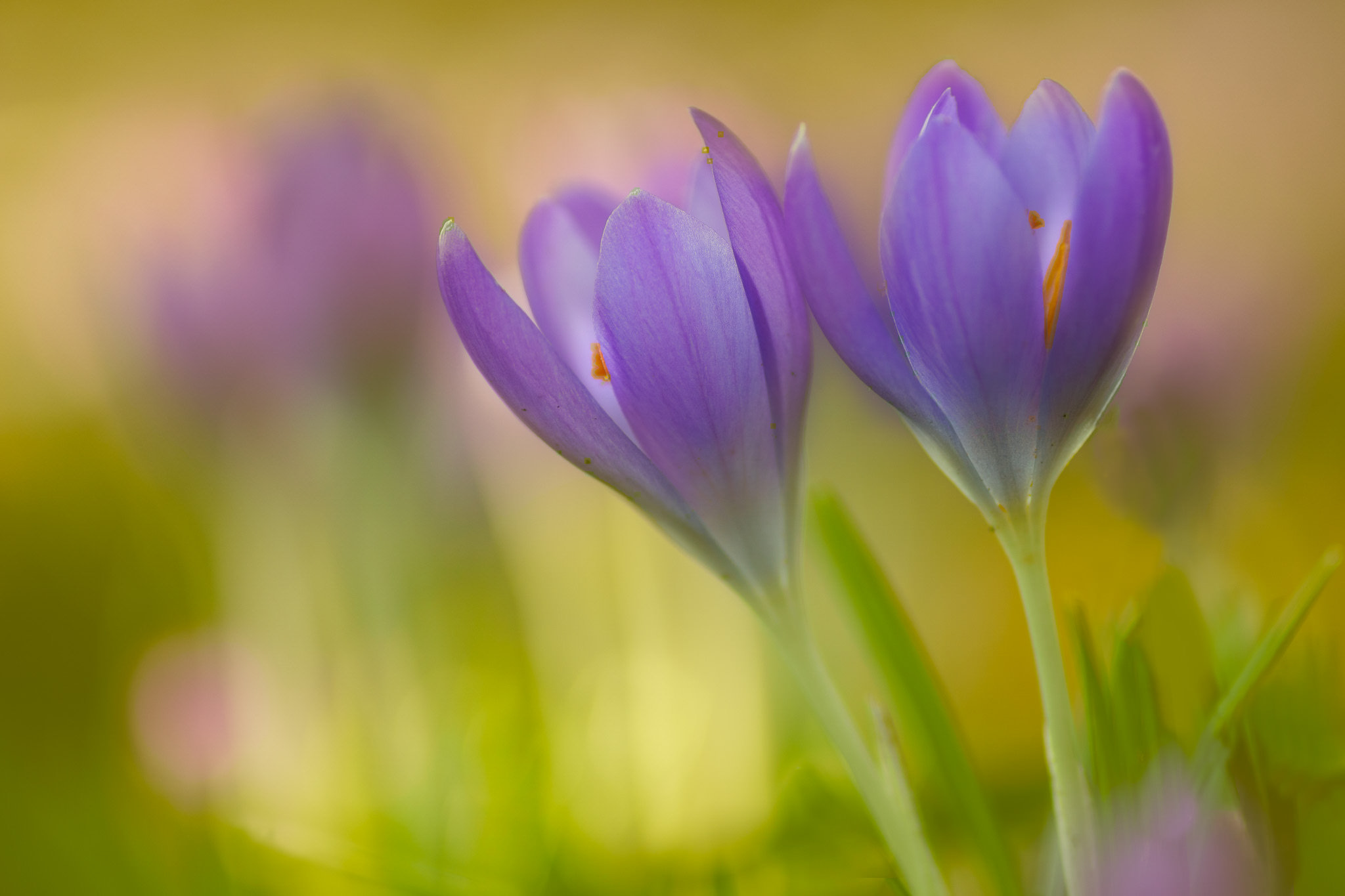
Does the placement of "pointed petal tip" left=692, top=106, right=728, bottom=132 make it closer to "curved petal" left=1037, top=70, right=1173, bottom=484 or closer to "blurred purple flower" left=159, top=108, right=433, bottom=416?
"curved petal" left=1037, top=70, right=1173, bottom=484

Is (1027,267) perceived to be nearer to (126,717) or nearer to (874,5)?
(126,717)

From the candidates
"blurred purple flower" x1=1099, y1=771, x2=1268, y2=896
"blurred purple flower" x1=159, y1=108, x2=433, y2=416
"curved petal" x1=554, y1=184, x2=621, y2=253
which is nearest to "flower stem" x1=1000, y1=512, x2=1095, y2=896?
"blurred purple flower" x1=1099, y1=771, x2=1268, y2=896

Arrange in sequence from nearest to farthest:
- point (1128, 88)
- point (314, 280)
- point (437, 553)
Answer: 1. point (1128, 88)
2. point (314, 280)
3. point (437, 553)

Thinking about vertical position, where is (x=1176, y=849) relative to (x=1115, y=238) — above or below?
below

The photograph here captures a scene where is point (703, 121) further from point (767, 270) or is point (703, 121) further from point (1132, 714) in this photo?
point (1132, 714)

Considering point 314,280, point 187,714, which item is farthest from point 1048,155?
point 187,714

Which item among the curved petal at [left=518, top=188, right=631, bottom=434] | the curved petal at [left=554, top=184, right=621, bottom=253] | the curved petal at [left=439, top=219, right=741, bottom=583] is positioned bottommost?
the curved petal at [left=439, top=219, right=741, bottom=583]
